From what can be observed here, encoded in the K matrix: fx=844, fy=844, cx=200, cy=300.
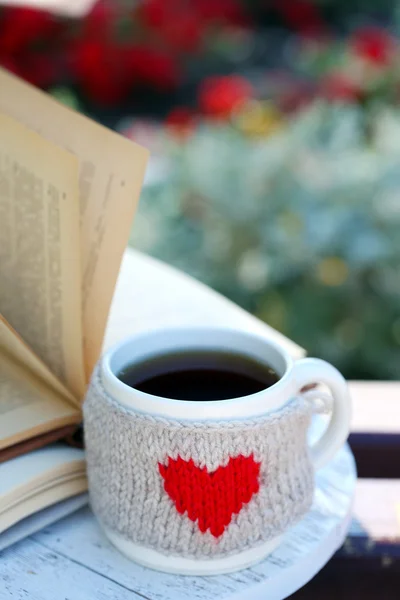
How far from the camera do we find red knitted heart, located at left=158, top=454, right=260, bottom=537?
497 mm

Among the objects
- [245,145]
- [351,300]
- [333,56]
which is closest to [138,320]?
[351,300]

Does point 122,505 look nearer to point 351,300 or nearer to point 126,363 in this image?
point 126,363

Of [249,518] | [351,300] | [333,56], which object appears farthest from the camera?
[333,56]

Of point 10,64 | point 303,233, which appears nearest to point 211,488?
point 303,233

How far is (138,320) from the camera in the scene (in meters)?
0.81

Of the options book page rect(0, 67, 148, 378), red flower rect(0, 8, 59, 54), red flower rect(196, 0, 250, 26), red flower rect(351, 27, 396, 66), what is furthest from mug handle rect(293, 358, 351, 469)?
red flower rect(196, 0, 250, 26)

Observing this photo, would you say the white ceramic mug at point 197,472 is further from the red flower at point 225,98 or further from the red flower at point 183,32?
the red flower at point 183,32

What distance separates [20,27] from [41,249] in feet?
8.27

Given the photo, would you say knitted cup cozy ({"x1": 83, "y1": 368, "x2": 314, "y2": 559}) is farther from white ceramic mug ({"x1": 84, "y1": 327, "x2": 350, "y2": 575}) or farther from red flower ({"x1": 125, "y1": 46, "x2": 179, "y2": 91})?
red flower ({"x1": 125, "y1": 46, "x2": 179, "y2": 91})

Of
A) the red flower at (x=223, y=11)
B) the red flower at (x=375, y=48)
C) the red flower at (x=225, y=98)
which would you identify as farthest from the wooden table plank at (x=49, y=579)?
the red flower at (x=223, y=11)

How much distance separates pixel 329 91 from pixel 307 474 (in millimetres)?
2000

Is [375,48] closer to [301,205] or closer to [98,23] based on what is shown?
[301,205]

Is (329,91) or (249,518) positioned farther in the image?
(329,91)

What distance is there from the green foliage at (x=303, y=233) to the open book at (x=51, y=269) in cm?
107
